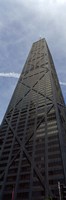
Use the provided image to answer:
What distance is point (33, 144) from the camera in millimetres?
96625

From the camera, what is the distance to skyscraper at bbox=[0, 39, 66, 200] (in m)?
78.6

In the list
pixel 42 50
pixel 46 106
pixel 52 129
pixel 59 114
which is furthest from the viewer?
pixel 42 50

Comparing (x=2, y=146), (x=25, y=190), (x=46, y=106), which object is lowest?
(x=25, y=190)

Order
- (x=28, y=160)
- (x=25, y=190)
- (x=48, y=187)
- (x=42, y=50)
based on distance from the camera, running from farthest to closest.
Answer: (x=42, y=50)
(x=28, y=160)
(x=25, y=190)
(x=48, y=187)

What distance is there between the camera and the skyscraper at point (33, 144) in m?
78.6

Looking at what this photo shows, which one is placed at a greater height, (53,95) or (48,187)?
(53,95)

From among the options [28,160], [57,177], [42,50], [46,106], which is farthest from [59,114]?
[42,50]

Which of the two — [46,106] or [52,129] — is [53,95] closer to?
[46,106]

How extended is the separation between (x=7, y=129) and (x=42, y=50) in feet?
306

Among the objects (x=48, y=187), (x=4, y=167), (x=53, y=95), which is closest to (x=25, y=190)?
(x=48, y=187)

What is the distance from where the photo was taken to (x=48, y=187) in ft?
243

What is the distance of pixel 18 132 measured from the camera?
362 feet

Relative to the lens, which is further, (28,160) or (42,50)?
(42,50)

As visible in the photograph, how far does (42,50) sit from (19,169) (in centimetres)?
12027
